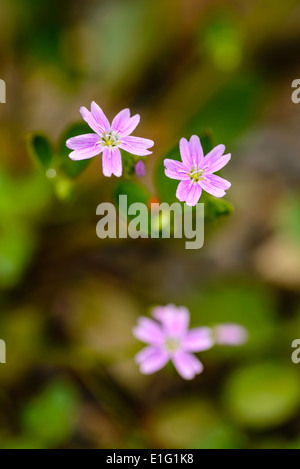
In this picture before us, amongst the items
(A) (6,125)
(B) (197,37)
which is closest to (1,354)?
(A) (6,125)

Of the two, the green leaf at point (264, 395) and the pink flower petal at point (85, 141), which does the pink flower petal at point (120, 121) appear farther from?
the green leaf at point (264, 395)

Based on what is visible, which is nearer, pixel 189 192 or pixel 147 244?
pixel 189 192

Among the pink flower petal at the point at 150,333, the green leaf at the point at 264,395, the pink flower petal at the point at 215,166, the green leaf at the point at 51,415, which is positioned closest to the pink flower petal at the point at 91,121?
the pink flower petal at the point at 215,166

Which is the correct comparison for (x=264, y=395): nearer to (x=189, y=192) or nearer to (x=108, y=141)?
(x=189, y=192)

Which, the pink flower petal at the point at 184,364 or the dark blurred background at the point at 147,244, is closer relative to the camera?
the pink flower petal at the point at 184,364

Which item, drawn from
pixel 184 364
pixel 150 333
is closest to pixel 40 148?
pixel 150 333
